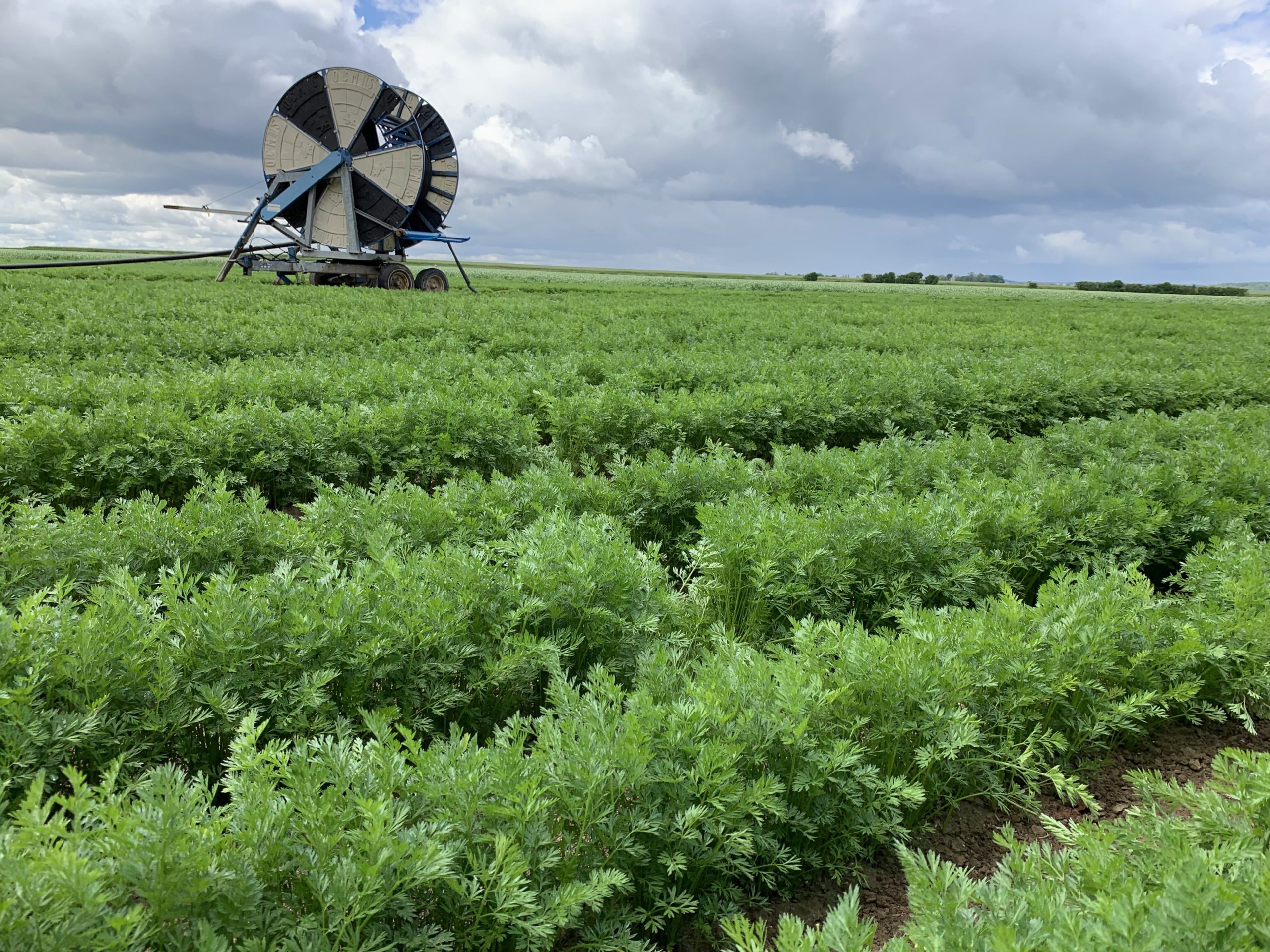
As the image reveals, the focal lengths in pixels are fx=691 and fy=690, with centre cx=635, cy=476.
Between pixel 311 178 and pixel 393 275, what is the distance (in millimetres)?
4810

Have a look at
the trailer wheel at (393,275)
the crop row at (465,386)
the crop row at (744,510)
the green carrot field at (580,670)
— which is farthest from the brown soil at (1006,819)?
the trailer wheel at (393,275)

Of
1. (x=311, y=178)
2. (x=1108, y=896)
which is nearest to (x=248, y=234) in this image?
(x=311, y=178)

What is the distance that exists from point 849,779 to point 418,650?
215cm

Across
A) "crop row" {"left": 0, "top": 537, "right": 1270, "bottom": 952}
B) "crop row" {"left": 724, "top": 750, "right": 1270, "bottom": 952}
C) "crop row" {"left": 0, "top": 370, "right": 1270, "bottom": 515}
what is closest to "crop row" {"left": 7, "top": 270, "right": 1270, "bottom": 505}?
"crop row" {"left": 0, "top": 370, "right": 1270, "bottom": 515}

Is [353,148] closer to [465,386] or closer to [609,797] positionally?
[465,386]

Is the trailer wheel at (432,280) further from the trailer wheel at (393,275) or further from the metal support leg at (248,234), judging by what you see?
the metal support leg at (248,234)

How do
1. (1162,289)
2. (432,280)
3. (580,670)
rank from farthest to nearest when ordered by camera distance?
(1162,289), (432,280), (580,670)

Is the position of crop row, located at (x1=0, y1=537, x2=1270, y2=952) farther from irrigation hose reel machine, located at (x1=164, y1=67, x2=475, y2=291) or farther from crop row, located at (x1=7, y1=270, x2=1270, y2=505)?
irrigation hose reel machine, located at (x1=164, y1=67, x2=475, y2=291)

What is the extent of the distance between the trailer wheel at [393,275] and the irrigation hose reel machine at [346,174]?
Result: 0.14ft

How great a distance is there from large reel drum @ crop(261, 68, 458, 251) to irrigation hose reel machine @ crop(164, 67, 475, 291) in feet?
0.11

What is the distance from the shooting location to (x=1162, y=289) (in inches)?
3506

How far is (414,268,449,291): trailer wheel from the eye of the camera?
30.9m

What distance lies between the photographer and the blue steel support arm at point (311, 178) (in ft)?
93.7

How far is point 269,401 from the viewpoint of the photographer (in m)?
7.79
